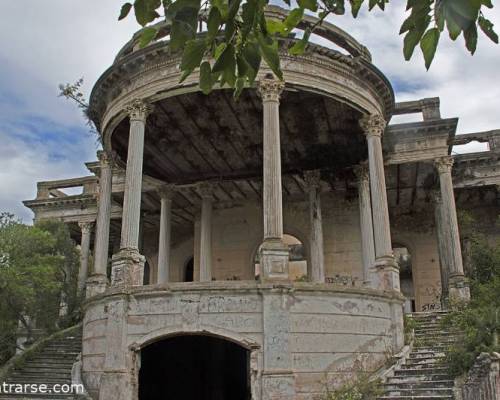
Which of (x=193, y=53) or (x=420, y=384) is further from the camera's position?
(x=420, y=384)

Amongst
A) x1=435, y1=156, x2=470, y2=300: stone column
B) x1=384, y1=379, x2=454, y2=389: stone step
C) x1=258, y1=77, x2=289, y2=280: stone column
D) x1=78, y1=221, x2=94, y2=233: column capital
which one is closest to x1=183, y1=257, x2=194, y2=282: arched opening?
x1=78, y1=221, x2=94, y2=233: column capital

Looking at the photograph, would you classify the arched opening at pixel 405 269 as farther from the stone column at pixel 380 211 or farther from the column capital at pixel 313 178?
the stone column at pixel 380 211

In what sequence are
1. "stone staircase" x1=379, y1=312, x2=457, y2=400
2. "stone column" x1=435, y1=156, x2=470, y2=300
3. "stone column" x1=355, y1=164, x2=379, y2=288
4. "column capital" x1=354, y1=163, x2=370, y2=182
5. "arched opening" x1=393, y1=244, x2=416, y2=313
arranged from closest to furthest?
"stone staircase" x1=379, y1=312, x2=457, y2=400
"stone column" x1=355, y1=164, x2=379, y2=288
"stone column" x1=435, y1=156, x2=470, y2=300
"column capital" x1=354, y1=163, x2=370, y2=182
"arched opening" x1=393, y1=244, x2=416, y2=313

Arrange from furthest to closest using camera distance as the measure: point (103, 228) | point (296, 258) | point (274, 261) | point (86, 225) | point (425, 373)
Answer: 1. point (296, 258)
2. point (86, 225)
3. point (103, 228)
4. point (274, 261)
5. point (425, 373)

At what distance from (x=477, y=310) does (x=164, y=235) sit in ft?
36.4

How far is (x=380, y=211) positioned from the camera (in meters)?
14.1

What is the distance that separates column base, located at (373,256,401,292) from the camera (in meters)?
13.4

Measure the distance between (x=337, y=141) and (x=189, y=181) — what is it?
5.93 meters

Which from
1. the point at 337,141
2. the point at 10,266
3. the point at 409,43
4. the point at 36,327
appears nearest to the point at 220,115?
the point at 337,141

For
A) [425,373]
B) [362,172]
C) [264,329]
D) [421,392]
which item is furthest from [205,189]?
[421,392]

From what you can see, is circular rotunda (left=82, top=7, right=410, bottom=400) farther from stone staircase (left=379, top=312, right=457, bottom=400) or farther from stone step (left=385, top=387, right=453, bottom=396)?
stone step (left=385, top=387, right=453, bottom=396)

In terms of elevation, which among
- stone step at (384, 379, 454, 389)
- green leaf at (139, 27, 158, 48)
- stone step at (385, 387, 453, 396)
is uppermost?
green leaf at (139, 27, 158, 48)

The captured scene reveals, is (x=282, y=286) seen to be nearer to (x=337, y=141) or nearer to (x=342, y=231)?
(x=337, y=141)

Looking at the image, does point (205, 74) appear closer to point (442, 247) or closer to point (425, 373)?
point (425, 373)
